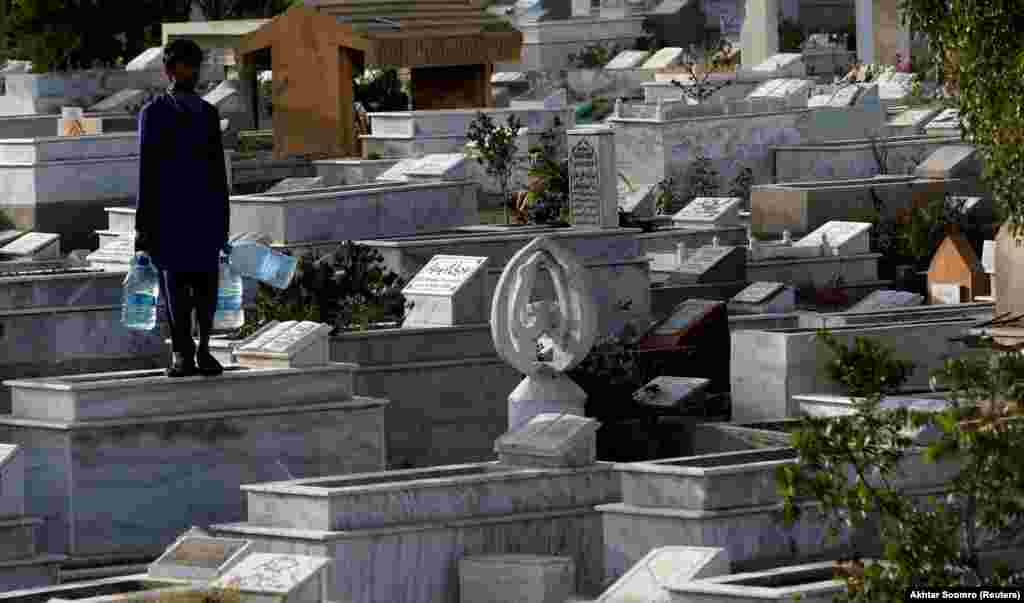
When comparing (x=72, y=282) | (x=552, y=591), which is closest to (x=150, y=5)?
(x=72, y=282)

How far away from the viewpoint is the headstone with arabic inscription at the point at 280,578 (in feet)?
47.5

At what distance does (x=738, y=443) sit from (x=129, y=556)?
367 cm

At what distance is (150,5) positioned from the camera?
50250 mm

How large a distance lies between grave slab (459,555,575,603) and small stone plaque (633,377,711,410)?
454 centimetres

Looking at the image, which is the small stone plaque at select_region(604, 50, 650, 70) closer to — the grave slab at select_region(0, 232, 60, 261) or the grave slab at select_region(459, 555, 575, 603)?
the grave slab at select_region(0, 232, 60, 261)

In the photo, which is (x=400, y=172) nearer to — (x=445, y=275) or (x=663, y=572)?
(x=445, y=275)

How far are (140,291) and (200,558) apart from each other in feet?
9.06

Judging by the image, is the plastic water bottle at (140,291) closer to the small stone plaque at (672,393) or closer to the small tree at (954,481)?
the small stone plaque at (672,393)

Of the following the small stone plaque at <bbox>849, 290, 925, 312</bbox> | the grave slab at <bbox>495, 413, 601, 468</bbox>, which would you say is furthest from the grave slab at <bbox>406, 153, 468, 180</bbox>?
the grave slab at <bbox>495, 413, 601, 468</bbox>

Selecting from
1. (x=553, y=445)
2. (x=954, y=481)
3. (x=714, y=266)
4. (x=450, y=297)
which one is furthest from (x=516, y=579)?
(x=714, y=266)

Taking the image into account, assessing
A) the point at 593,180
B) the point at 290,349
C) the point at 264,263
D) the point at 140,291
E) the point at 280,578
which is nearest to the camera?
the point at 280,578

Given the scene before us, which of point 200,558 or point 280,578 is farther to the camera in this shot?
point 200,558

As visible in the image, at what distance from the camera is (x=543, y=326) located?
18422mm

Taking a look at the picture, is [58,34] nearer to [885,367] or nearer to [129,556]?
[129,556]
